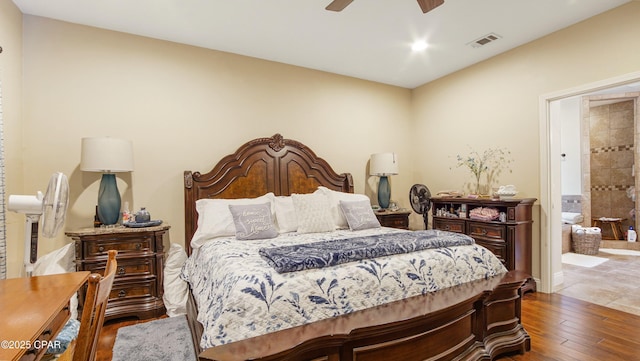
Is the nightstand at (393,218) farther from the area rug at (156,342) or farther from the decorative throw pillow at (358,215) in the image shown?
the area rug at (156,342)

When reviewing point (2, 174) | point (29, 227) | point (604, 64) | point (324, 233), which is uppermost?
point (604, 64)

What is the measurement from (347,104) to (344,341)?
3.66 m

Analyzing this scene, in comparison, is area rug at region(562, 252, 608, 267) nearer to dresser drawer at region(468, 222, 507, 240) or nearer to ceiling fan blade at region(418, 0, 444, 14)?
dresser drawer at region(468, 222, 507, 240)

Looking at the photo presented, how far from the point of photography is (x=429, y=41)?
357cm

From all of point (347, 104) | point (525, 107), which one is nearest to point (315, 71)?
point (347, 104)

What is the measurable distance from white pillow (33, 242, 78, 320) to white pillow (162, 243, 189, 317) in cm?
71

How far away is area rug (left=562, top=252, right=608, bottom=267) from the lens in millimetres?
4645

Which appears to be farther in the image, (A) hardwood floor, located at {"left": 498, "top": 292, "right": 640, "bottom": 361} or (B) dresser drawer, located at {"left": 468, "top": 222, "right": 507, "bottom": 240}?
(B) dresser drawer, located at {"left": 468, "top": 222, "right": 507, "bottom": 240}

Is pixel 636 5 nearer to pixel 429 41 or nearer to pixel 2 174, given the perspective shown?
pixel 429 41

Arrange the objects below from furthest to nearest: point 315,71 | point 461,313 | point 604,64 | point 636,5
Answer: point 315,71
point 604,64
point 636,5
point 461,313

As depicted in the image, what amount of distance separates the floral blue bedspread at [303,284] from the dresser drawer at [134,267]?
730mm

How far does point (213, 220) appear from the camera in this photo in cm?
308

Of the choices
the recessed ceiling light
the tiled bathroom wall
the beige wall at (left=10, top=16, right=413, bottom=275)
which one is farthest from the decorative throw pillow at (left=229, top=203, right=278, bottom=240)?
the tiled bathroom wall

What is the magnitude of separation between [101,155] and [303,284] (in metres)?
2.30
